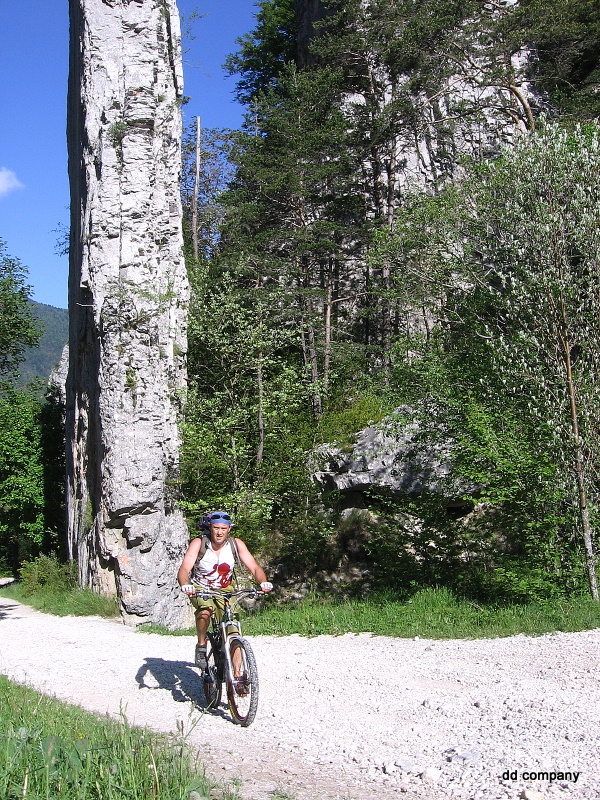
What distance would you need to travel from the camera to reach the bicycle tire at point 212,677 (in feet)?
18.4

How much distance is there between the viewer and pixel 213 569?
223 inches

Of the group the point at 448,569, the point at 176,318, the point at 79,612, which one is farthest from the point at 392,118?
the point at 79,612

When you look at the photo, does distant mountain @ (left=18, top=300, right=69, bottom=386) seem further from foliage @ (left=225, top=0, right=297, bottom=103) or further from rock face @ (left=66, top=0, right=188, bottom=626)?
rock face @ (left=66, top=0, right=188, bottom=626)

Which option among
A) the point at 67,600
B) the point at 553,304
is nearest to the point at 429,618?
the point at 553,304

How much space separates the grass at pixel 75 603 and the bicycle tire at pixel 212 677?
7283 millimetres

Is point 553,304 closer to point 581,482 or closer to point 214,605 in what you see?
point 581,482

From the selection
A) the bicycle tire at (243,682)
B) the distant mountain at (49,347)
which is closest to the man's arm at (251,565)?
the bicycle tire at (243,682)

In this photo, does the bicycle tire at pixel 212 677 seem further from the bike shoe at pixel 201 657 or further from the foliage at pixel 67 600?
the foliage at pixel 67 600

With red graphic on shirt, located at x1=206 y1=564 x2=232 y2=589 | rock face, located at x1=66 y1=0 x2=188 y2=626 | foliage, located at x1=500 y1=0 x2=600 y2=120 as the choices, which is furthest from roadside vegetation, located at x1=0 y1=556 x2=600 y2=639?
foliage, located at x1=500 y1=0 x2=600 y2=120

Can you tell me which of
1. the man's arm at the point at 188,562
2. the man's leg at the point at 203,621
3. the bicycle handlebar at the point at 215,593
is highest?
the man's arm at the point at 188,562

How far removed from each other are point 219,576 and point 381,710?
1.67 m

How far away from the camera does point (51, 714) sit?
16.2 ft

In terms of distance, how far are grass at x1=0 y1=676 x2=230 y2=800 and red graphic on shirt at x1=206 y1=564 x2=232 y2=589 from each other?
1498mm

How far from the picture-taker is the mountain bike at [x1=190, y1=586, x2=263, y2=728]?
5203 mm
